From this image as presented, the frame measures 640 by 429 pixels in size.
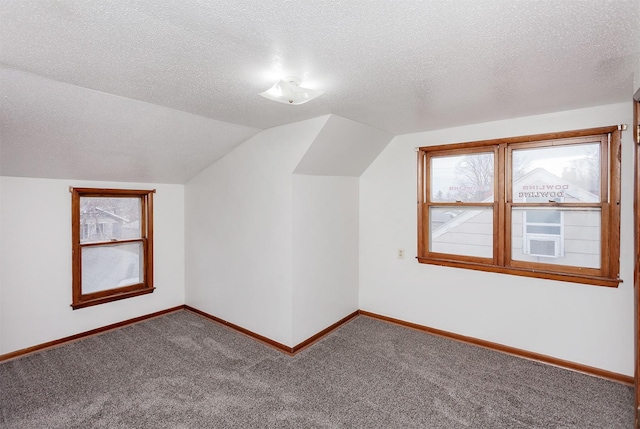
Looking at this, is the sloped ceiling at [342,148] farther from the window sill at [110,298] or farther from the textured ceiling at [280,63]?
the window sill at [110,298]

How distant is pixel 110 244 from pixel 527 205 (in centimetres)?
450

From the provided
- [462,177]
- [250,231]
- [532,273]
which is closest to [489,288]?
[532,273]

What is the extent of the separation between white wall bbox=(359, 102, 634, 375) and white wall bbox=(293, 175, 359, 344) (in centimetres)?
24

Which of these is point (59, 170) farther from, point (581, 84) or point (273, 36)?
point (581, 84)

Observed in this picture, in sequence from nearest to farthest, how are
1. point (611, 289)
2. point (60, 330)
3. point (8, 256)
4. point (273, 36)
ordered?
point (273, 36) → point (611, 289) → point (8, 256) → point (60, 330)

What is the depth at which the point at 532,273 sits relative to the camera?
2.88 meters

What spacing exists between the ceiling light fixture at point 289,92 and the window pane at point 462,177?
195 centimetres

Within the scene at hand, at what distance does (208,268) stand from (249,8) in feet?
10.9

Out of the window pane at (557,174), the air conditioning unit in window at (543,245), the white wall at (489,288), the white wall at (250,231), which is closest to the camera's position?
the white wall at (489,288)

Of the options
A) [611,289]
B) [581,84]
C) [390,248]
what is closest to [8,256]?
[390,248]

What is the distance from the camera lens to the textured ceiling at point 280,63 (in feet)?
4.23

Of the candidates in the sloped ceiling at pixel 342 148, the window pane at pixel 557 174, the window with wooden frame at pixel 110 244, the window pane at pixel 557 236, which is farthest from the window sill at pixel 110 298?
the window pane at pixel 557 174

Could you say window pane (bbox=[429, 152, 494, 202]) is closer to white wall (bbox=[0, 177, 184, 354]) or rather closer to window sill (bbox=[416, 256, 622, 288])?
window sill (bbox=[416, 256, 622, 288])

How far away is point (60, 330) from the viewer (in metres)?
3.30
